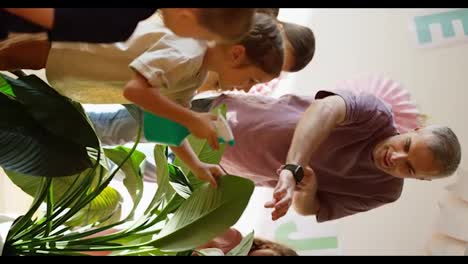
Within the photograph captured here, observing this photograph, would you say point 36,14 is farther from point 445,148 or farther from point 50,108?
point 445,148

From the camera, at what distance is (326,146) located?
1.01 meters

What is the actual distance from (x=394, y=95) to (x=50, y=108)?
54 centimetres

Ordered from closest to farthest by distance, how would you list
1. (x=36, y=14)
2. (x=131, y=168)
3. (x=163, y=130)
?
(x=36, y=14), (x=163, y=130), (x=131, y=168)

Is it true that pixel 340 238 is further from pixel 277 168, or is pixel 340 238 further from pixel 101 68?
pixel 101 68

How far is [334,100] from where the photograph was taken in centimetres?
101

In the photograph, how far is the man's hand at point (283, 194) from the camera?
0.98 meters

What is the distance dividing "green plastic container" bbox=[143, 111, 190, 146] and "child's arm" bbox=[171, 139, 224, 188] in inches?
2.0

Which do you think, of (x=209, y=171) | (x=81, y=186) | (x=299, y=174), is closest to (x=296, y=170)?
(x=299, y=174)

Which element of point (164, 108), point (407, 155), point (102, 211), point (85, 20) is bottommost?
point (102, 211)

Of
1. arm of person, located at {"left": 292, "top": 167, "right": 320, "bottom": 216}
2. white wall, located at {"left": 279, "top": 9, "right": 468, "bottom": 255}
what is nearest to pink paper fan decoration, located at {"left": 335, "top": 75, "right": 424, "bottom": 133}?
white wall, located at {"left": 279, "top": 9, "right": 468, "bottom": 255}

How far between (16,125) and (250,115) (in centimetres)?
36

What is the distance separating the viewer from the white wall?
3.47 feet

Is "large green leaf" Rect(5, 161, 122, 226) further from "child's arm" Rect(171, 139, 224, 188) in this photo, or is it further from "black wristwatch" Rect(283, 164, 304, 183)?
"black wristwatch" Rect(283, 164, 304, 183)

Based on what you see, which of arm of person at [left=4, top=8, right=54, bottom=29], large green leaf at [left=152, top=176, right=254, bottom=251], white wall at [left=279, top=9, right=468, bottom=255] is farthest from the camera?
white wall at [left=279, top=9, right=468, bottom=255]
